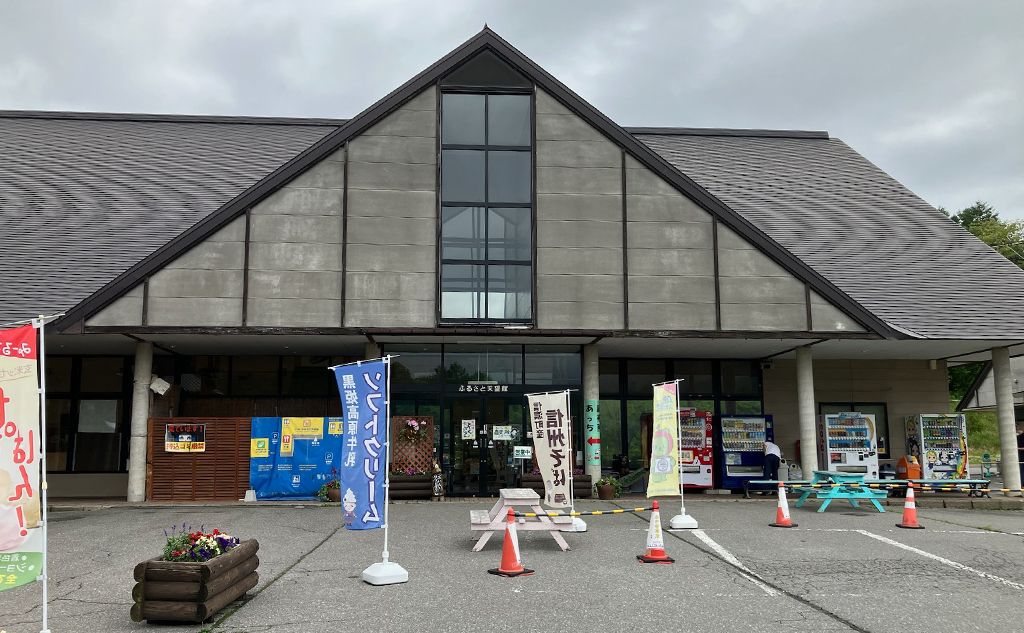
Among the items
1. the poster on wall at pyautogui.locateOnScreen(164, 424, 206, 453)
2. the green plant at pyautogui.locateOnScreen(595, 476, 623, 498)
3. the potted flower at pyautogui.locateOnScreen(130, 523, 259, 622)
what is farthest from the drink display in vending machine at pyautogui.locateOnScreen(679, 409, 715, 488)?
the potted flower at pyautogui.locateOnScreen(130, 523, 259, 622)

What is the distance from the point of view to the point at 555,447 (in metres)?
13.0

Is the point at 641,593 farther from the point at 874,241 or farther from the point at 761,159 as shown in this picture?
the point at 761,159

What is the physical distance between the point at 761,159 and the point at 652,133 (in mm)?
3848

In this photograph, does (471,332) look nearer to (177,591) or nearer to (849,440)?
(849,440)

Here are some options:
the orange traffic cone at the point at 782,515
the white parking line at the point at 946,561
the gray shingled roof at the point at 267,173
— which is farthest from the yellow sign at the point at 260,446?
the white parking line at the point at 946,561

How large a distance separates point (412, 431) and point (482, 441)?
1.79 metres

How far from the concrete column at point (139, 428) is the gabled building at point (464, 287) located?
5cm

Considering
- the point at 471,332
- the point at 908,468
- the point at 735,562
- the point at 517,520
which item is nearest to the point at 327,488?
the point at 471,332

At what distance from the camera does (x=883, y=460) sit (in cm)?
2189

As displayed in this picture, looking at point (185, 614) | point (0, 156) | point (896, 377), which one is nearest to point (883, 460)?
point (896, 377)

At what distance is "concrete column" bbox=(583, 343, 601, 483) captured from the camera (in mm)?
18797

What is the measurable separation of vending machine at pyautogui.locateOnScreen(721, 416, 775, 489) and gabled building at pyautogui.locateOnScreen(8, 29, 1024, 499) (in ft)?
2.55

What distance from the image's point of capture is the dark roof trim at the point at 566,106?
17.3m

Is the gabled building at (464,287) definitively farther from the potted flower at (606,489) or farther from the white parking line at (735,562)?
the white parking line at (735,562)
